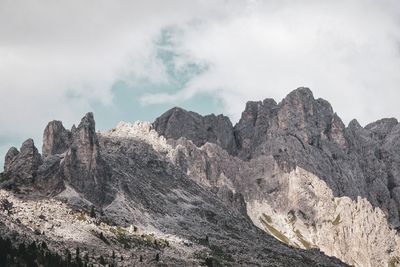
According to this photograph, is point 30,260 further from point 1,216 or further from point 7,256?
point 1,216

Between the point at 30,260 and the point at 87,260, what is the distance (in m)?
20.8

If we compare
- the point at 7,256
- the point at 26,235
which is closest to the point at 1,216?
the point at 26,235

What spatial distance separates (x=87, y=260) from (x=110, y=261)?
8.59 metres

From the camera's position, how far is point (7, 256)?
174 meters

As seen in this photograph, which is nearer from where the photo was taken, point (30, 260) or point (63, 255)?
point (30, 260)

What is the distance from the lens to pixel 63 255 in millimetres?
193250

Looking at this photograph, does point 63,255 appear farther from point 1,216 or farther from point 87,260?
point 1,216

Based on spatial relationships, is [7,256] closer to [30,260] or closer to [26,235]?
[30,260]

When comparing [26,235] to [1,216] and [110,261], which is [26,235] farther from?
[110,261]

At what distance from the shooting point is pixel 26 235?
194750 mm

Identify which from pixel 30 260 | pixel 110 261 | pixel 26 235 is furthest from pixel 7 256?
pixel 110 261

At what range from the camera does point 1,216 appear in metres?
199

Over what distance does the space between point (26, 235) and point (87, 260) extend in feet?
61.2

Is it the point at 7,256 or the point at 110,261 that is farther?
the point at 110,261
